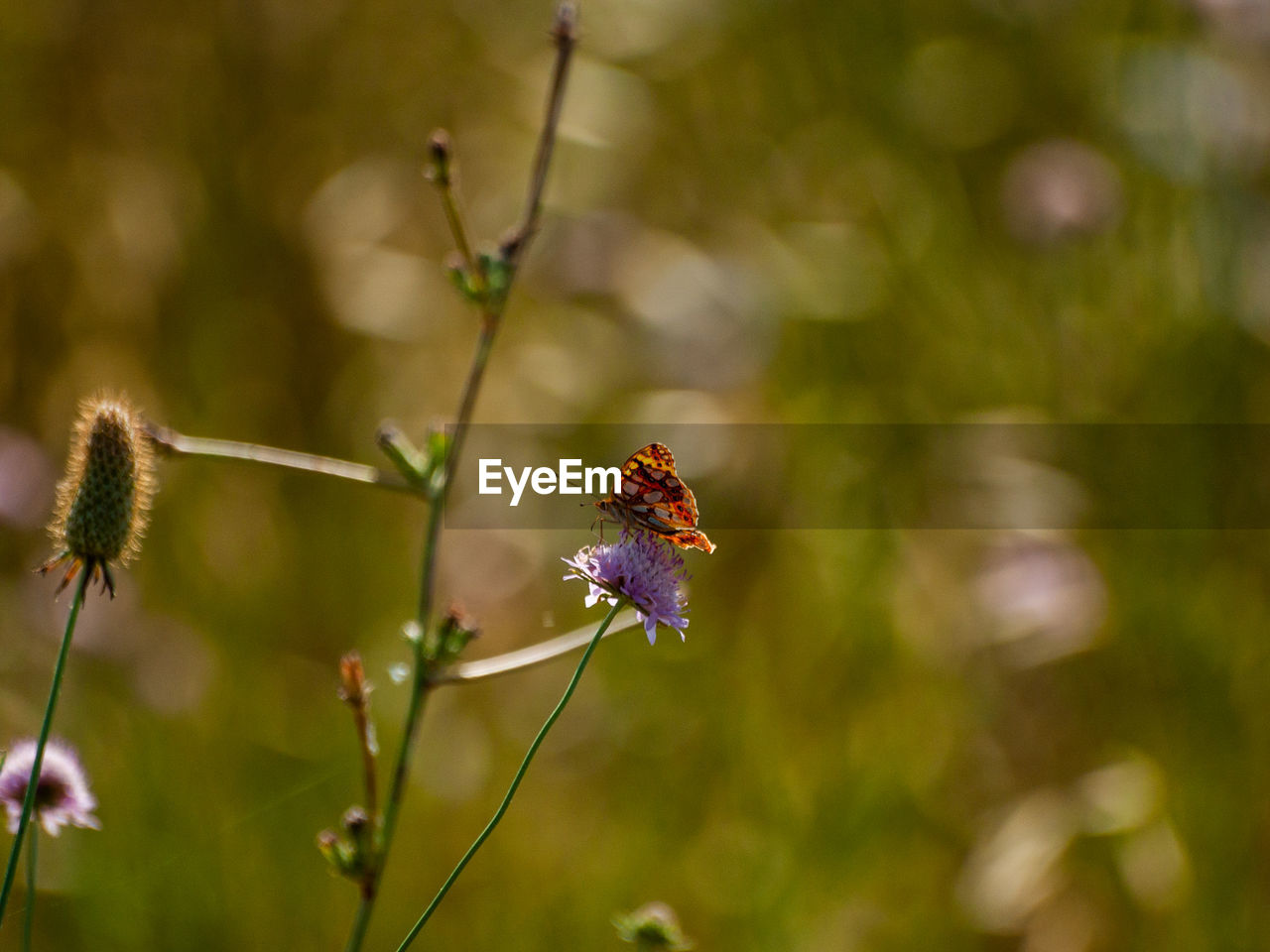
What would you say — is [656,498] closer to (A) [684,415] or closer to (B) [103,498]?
(B) [103,498]

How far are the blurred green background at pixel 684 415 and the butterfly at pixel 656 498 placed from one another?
61 centimetres

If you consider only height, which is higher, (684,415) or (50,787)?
(684,415)

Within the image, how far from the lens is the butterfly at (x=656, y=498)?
82cm

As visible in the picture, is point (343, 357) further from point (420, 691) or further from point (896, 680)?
point (420, 691)

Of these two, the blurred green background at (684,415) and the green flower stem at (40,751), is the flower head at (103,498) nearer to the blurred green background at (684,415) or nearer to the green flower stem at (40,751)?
the green flower stem at (40,751)

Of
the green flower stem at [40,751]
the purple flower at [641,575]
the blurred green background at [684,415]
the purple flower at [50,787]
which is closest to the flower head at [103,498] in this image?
the green flower stem at [40,751]

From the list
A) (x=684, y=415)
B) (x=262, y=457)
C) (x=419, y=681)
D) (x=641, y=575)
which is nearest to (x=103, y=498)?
(x=262, y=457)

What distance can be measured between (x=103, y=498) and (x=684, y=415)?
1177 mm

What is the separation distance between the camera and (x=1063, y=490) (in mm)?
1622

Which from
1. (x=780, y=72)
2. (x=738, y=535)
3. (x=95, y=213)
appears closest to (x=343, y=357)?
(x=95, y=213)

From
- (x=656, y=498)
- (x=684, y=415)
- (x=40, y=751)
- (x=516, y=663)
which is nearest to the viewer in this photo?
(x=40, y=751)

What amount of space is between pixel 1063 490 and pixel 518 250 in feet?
3.73

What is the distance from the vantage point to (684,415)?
1696 mm

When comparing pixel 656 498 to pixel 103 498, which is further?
pixel 656 498
